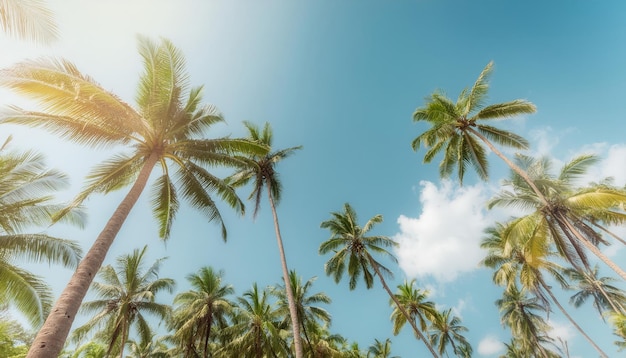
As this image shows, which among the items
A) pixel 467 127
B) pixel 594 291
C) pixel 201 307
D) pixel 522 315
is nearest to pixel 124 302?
pixel 201 307

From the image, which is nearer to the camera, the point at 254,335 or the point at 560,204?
the point at 560,204

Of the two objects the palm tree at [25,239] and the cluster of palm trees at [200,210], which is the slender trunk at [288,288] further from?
the palm tree at [25,239]

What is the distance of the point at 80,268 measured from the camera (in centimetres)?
593

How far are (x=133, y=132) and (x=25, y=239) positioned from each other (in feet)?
16.3

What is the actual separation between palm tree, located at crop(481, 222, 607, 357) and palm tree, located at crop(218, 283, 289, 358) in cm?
1614

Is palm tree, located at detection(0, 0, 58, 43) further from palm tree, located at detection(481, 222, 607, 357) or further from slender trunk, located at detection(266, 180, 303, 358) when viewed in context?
palm tree, located at detection(481, 222, 607, 357)

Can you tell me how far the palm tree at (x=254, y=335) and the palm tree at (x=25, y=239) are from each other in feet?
41.9

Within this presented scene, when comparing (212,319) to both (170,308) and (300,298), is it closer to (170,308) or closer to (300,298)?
(170,308)

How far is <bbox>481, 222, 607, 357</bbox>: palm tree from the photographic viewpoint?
16750 millimetres

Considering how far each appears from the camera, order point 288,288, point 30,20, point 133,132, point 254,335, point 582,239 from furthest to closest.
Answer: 1. point 254,335
2. point 288,288
3. point 582,239
4. point 133,132
5. point 30,20

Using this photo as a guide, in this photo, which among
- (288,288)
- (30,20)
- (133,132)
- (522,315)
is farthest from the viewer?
(522,315)

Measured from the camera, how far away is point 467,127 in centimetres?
1731

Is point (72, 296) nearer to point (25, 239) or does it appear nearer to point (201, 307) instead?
point (25, 239)

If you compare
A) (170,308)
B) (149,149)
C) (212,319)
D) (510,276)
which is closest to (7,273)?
(149,149)
